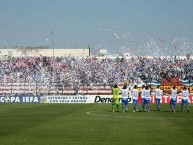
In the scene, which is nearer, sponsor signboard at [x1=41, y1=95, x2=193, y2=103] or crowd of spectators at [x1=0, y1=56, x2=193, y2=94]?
sponsor signboard at [x1=41, y1=95, x2=193, y2=103]

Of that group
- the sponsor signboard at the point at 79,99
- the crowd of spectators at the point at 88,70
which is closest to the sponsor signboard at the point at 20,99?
the sponsor signboard at the point at 79,99

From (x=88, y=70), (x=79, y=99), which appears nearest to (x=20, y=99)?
(x=79, y=99)

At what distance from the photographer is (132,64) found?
81750mm

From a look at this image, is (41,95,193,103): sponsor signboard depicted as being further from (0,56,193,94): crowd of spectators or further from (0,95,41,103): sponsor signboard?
(0,56,193,94): crowd of spectators

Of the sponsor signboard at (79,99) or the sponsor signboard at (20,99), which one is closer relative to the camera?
the sponsor signboard at (79,99)

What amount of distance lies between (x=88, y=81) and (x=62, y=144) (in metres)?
53.1

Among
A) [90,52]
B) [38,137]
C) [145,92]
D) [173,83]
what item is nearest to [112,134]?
[38,137]

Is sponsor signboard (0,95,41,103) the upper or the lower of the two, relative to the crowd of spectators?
lower

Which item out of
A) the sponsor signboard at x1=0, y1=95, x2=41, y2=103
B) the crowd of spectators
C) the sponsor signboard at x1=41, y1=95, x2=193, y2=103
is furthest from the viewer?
the crowd of spectators

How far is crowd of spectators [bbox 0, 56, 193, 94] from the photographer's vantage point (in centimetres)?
7381

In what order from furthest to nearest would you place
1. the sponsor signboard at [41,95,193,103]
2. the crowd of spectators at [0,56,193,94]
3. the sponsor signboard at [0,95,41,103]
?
1. the crowd of spectators at [0,56,193,94]
2. the sponsor signboard at [0,95,41,103]
3. the sponsor signboard at [41,95,193,103]

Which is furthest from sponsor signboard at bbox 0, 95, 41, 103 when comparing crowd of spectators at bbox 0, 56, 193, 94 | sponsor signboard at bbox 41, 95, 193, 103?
crowd of spectators at bbox 0, 56, 193, 94

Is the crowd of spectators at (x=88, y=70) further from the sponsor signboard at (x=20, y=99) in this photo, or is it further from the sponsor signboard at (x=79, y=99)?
the sponsor signboard at (x=20, y=99)

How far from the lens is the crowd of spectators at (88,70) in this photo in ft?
242
